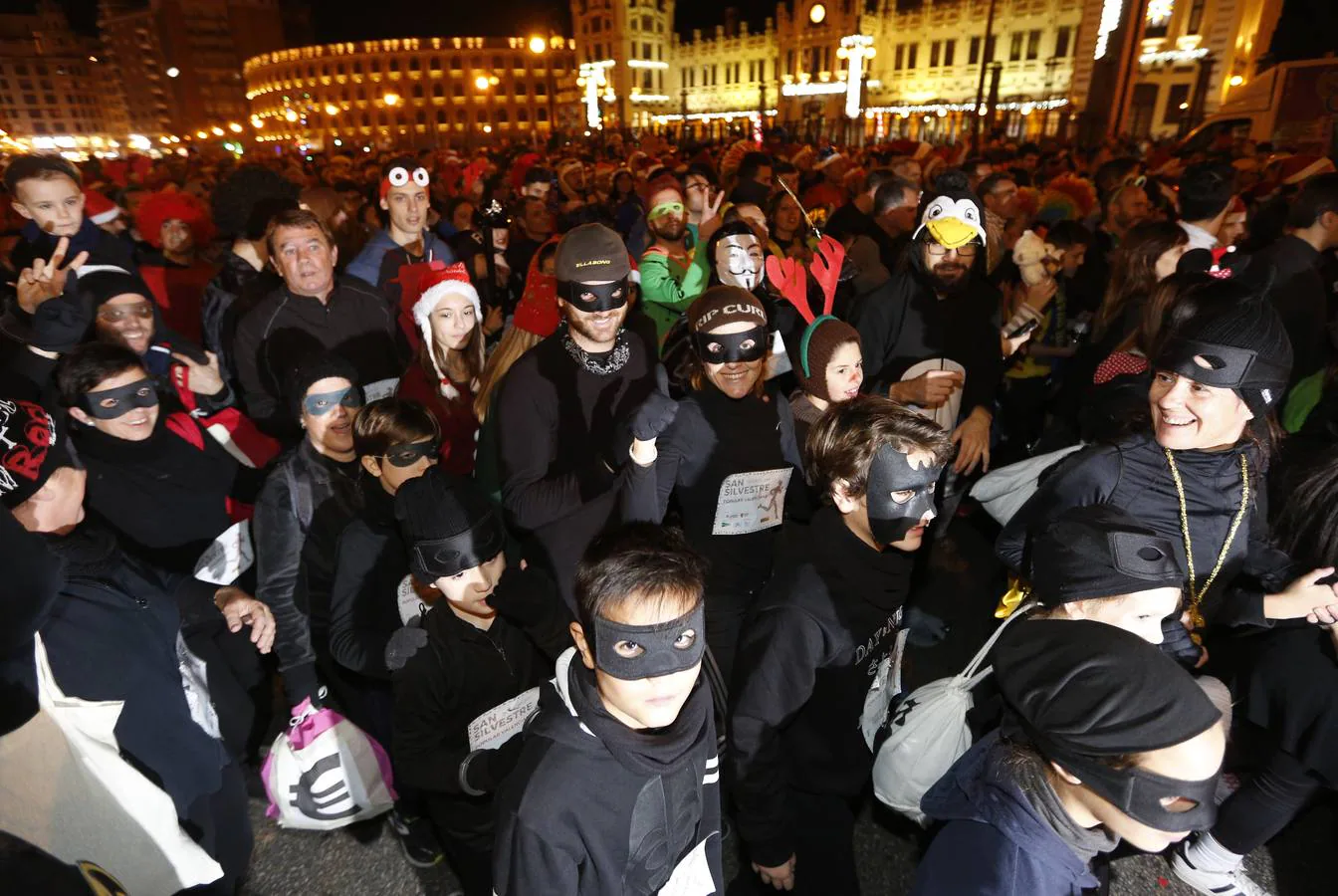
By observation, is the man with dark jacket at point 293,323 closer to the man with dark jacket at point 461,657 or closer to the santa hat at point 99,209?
the man with dark jacket at point 461,657

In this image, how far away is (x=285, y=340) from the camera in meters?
3.73

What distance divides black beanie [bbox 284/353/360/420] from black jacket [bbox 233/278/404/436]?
0.76 metres

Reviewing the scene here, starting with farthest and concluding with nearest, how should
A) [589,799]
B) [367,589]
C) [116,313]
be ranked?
[116,313] < [367,589] < [589,799]

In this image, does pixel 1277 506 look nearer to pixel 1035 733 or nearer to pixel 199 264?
pixel 1035 733

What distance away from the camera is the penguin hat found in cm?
360

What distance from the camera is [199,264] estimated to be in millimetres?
5789

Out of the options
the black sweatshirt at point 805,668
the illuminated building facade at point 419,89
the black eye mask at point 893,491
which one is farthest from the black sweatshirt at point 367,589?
the illuminated building facade at point 419,89

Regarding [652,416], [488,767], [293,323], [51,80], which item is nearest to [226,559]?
[293,323]

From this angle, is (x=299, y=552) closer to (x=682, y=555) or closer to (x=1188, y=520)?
(x=682, y=555)

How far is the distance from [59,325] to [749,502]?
3579 mm

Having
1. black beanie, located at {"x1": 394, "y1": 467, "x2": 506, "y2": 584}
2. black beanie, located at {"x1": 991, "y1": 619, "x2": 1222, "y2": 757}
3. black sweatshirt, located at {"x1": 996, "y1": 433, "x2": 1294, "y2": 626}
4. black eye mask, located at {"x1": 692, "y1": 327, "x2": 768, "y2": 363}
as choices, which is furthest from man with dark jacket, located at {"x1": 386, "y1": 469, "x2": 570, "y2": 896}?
black sweatshirt, located at {"x1": 996, "y1": 433, "x2": 1294, "y2": 626}

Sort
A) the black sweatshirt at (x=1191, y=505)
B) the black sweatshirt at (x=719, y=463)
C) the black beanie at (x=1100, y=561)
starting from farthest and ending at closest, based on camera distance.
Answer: the black sweatshirt at (x=719, y=463) → the black sweatshirt at (x=1191, y=505) → the black beanie at (x=1100, y=561)

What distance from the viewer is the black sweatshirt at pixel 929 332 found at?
12.4 ft

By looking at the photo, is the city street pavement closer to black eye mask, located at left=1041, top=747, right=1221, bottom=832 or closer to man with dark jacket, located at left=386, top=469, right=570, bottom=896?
man with dark jacket, located at left=386, top=469, right=570, bottom=896
